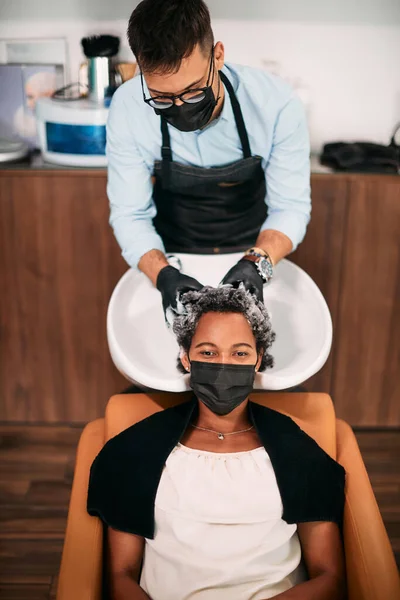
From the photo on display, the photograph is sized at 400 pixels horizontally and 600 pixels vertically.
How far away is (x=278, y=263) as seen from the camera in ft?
6.88

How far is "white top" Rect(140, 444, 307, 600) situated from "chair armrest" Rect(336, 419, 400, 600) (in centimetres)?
13

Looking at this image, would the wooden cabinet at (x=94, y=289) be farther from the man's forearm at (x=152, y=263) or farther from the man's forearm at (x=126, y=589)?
the man's forearm at (x=126, y=589)

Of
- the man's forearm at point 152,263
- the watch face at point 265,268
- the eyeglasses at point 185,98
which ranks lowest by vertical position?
the man's forearm at point 152,263

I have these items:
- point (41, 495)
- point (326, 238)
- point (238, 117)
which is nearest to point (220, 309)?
point (238, 117)

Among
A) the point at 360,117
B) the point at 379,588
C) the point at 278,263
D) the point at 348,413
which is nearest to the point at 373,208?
the point at 360,117

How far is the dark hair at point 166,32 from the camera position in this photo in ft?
4.83

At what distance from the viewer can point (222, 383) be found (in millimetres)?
1611

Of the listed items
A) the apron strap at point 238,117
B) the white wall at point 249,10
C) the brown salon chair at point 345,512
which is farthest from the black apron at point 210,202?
the white wall at point 249,10

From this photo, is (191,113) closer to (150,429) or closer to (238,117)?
(238,117)

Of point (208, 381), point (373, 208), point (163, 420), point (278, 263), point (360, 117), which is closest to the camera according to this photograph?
point (208, 381)

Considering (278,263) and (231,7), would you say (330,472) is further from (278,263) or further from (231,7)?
(231,7)

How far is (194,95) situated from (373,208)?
116 centimetres

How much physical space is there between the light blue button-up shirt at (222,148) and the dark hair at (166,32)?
0.37 m

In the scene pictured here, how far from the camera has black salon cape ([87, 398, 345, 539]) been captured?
1.60 metres
